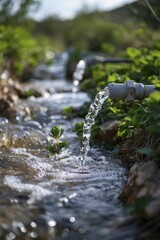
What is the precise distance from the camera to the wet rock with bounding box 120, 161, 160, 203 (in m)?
2.52

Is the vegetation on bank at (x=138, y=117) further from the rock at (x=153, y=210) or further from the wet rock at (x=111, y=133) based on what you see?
the rock at (x=153, y=210)

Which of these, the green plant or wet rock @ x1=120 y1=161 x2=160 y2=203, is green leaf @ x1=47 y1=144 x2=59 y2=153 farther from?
wet rock @ x1=120 y1=161 x2=160 y2=203

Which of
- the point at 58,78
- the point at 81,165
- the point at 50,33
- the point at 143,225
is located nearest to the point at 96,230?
the point at 143,225

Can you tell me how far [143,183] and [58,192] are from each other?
0.65m

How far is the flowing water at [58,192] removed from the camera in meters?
2.36

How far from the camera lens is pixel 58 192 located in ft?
9.59

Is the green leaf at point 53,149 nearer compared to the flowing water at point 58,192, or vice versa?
the flowing water at point 58,192

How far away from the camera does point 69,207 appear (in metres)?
2.70

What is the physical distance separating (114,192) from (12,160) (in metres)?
1.14

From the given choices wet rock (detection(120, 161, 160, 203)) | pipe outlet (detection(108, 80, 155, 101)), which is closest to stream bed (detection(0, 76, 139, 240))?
wet rock (detection(120, 161, 160, 203))

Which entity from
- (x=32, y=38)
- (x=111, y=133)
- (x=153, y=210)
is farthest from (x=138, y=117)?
(x=32, y=38)

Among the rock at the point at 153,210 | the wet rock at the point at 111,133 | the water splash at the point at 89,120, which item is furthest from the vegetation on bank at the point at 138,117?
the rock at the point at 153,210

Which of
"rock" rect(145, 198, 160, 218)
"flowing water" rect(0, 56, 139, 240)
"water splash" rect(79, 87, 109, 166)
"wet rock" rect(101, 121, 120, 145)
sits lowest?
"wet rock" rect(101, 121, 120, 145)

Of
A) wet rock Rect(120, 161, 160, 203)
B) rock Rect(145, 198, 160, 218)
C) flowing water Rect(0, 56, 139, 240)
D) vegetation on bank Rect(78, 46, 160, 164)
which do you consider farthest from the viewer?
vegetation on bank Rect(78, 46, 160, 164)
